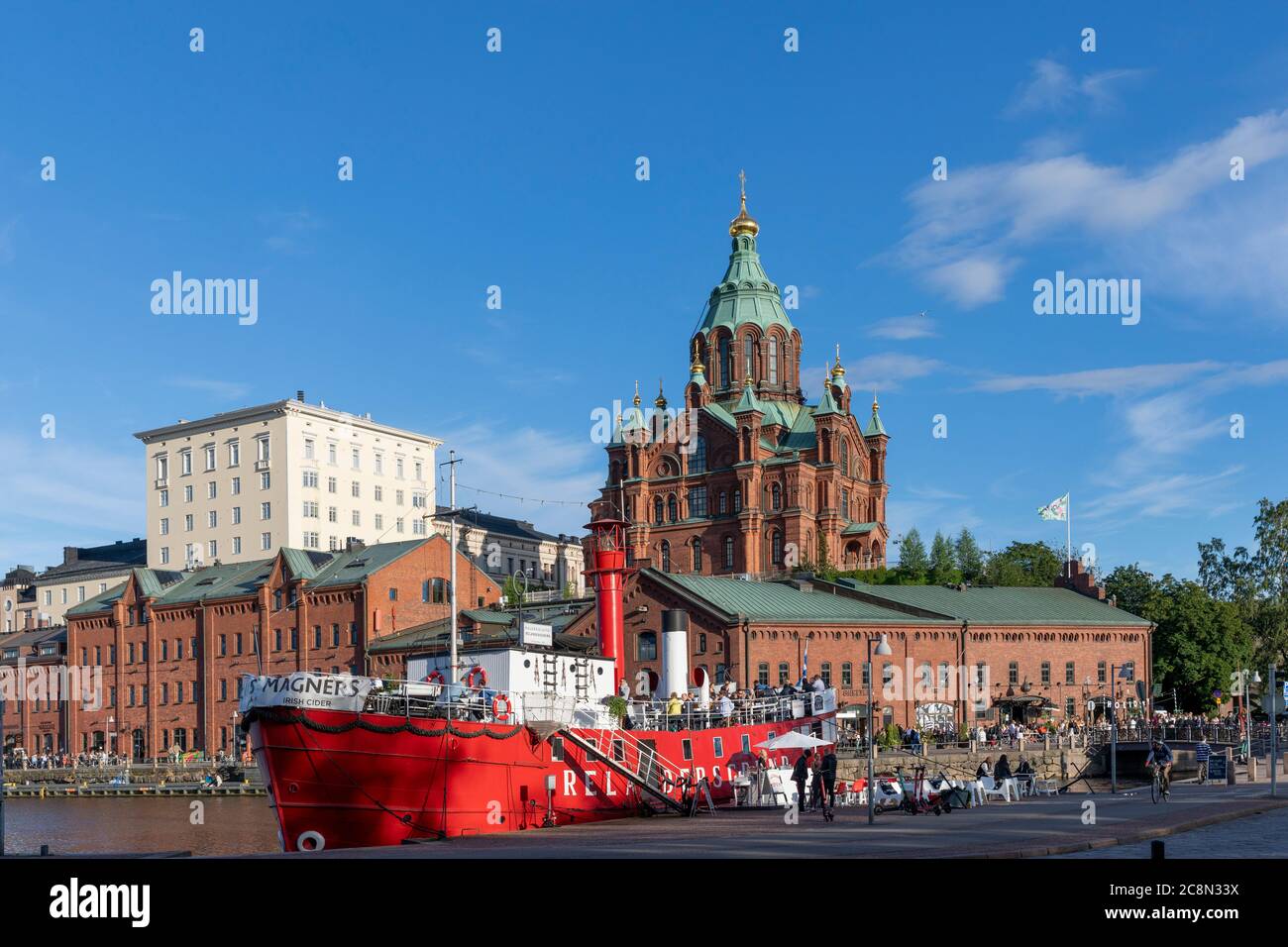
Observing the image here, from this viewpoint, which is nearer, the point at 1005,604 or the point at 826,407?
the point at 1005,604

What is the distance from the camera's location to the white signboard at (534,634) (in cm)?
4297

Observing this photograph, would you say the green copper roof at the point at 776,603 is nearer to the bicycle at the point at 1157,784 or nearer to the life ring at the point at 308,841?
the bicycle at the point at 1157,784

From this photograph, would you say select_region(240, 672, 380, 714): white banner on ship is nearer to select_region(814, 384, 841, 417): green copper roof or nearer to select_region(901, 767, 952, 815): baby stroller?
select_region(901, 767, 952, 815): baby stroller

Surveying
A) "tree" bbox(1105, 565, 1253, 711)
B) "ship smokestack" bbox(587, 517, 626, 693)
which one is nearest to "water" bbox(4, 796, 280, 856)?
"ship smokestack" bbox(587, 517, 626, 693)

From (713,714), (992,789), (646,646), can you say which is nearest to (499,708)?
(713,714)

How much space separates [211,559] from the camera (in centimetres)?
Result: 13700

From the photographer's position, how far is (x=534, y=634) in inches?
1727

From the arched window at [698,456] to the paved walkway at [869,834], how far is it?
3089 inches

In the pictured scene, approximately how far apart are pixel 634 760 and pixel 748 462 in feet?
230

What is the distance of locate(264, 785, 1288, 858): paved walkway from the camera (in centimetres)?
2184

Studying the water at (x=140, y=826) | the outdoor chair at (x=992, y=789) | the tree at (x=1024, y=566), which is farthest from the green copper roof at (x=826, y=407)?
the outdoor chair at (x=992, y=789)

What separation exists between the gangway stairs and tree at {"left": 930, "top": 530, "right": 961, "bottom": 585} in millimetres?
58932

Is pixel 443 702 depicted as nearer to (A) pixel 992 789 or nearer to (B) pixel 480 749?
(B) pixel 480 749
